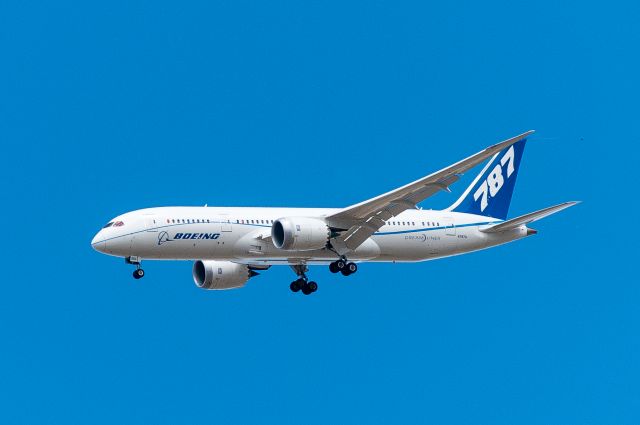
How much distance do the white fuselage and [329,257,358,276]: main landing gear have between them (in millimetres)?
522

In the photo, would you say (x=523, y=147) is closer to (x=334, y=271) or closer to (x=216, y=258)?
(x=334, y=271)

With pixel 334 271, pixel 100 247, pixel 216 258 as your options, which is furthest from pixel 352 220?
pixel 100 247

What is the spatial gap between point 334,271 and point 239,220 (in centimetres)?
470

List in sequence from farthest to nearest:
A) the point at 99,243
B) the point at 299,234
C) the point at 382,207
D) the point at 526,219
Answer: the point at 526,219 < the point at 382,207 < the point at 99,243 < the point at 299,234

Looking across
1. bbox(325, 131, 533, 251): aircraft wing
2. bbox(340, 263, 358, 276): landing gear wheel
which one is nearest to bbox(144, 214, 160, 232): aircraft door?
bbox(325, 131, 533, 251): aircraft wing

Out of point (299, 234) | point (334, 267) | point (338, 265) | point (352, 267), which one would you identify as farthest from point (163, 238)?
point (352, 267)

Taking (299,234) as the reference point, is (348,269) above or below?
above

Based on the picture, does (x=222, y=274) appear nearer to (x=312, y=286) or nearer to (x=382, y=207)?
(x=312, y=286)

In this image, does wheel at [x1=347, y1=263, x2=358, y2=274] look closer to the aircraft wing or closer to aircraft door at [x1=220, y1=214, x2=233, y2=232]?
the aircraft wing

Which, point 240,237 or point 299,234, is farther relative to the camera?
point 240,237

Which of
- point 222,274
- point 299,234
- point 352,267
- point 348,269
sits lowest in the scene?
point 299,234

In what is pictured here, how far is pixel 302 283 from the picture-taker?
55.6 meters

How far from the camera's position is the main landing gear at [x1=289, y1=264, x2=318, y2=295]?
55.4 meters

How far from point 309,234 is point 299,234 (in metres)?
0.51
